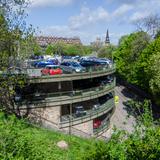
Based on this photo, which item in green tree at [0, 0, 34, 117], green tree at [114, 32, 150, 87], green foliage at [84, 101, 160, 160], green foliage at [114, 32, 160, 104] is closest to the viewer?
green foliage at [84, 101, 160, 160]

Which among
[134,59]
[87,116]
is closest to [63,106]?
[87,116]

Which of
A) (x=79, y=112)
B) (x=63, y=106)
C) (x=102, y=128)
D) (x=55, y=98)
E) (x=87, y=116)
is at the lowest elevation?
(x=102, y=128)

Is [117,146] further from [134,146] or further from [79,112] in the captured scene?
[79,112]

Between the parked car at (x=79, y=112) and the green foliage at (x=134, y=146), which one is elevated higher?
the green foliage at (x=134, y=146)

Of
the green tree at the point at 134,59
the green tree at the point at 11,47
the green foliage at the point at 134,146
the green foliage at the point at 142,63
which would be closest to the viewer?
the green foliage at the point at 134,146

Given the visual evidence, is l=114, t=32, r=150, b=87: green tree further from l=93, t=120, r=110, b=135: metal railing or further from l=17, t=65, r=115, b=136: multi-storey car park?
l=17, t=65, r=115, b=136: multi-storey car park

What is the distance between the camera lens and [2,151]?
1356cm

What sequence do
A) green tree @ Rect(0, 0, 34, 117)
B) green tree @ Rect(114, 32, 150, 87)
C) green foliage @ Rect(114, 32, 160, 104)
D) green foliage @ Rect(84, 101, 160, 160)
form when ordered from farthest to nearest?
green tree @ Rect(114, 32, 150, 87) < green foliage @ Rect(114, 32, 160, 104) < green tree @ Rect(0, 0, 34, 117) < green foliage @ Rect(84, 101, 160, 160)

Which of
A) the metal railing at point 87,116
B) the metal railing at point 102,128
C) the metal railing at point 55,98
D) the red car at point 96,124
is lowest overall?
the metal railing at point 102,128

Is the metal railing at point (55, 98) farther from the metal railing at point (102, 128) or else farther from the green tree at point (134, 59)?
the green tree at point (134, 59)

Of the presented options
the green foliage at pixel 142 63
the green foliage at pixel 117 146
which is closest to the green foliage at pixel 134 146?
the green foliage at pixel 117 146

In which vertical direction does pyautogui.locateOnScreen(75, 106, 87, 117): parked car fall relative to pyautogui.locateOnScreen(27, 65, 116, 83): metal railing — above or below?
below

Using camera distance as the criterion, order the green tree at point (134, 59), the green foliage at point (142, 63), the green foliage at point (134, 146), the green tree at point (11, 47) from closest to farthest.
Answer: the green foliage at point (134, 146) < the green tree at point (11, 47) < the green foliage at point (142, 63) < the green tree at point (134, 59)

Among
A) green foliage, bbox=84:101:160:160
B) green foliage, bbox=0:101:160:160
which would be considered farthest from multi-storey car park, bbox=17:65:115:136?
green foliage, bbox=84:101:160:160
